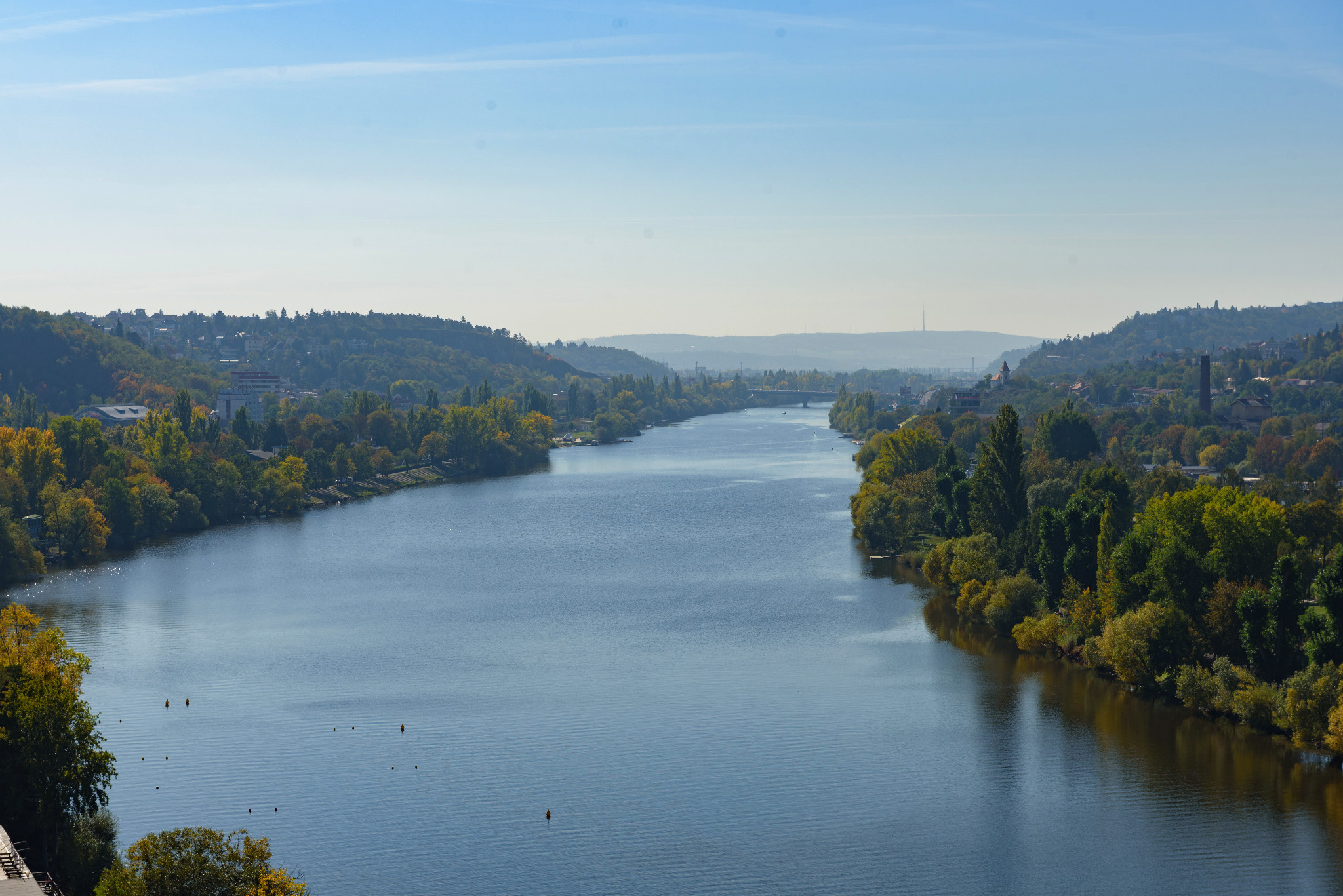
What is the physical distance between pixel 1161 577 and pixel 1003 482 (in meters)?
15.7

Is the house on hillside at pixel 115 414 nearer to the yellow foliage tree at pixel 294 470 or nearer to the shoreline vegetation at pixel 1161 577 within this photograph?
the yellow foliage tree at pixel 294 470

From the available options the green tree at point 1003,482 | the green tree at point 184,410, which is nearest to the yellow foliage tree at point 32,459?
the green tree at point 184,410

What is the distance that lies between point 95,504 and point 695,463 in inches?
2516

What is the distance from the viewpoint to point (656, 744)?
3403 cm

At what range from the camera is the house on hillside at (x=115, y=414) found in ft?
391

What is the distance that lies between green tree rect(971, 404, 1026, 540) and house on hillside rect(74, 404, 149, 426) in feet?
304

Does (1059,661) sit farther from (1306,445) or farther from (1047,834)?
(1306,445)

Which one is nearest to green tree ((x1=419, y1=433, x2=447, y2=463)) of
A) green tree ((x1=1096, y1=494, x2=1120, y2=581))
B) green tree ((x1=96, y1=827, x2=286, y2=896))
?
green tree ((x1=1096, y1=494, x2=1120, y2=581))

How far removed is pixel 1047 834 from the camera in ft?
92.9

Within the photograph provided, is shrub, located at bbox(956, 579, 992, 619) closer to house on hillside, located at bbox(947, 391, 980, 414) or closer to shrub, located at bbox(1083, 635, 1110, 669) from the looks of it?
shrub, located at bbox(1083, 635, 1110, 669)

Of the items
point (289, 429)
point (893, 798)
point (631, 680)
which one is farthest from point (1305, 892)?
point (289, 429)

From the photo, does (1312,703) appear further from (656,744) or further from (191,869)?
(191,869)

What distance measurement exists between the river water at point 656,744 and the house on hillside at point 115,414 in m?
66.0

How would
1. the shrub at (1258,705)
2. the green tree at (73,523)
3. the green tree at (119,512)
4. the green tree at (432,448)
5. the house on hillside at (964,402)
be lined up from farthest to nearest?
the house on hillside at (964,402)
the green tree at (432,448)
the green tree at (119,512)
the green tree at (73,523)
the shrub at (1258,705)
